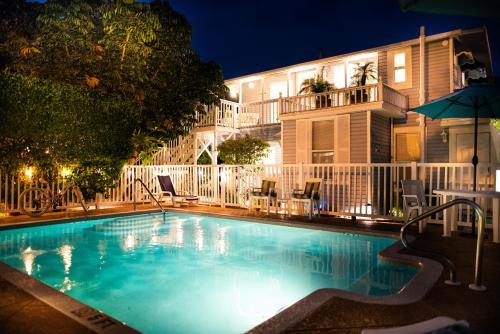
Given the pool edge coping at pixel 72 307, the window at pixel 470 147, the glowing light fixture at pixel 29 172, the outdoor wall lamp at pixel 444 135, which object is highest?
the outdoor wall lamp at pixel 444 135

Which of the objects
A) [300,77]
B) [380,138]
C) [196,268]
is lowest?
[196,268]

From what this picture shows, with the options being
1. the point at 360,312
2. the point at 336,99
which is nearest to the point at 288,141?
the point at 336,99

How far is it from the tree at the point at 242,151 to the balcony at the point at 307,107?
4.06ft

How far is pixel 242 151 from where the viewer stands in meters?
14.1

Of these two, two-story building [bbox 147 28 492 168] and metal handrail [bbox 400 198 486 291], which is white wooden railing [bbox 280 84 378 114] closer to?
two-story building [bbox 147 28 492 168]

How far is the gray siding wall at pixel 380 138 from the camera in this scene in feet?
39.4

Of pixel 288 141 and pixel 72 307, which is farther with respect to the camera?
pixel 288 141

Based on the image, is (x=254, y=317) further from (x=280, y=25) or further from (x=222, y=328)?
(x=280, y=25)

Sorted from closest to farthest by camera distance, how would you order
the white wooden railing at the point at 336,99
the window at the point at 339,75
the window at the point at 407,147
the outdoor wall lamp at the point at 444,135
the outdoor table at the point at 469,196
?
the outdoor table at the point at 469,196 < the white wooden railing at the point at 336,99 < the outdoor wall lamp at the point at 444,135 < the window at the point at 407,147 < the window at the point at 339,75

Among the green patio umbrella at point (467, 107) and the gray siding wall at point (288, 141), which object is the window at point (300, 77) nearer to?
the gray siding wall at point (288, 141)

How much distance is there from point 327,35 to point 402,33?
11900 mm

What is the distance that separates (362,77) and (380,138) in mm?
2377

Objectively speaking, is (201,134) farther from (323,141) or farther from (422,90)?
(422,90)

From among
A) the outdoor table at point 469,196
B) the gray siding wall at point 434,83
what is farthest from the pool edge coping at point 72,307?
the gray siding wall at point 434,83
